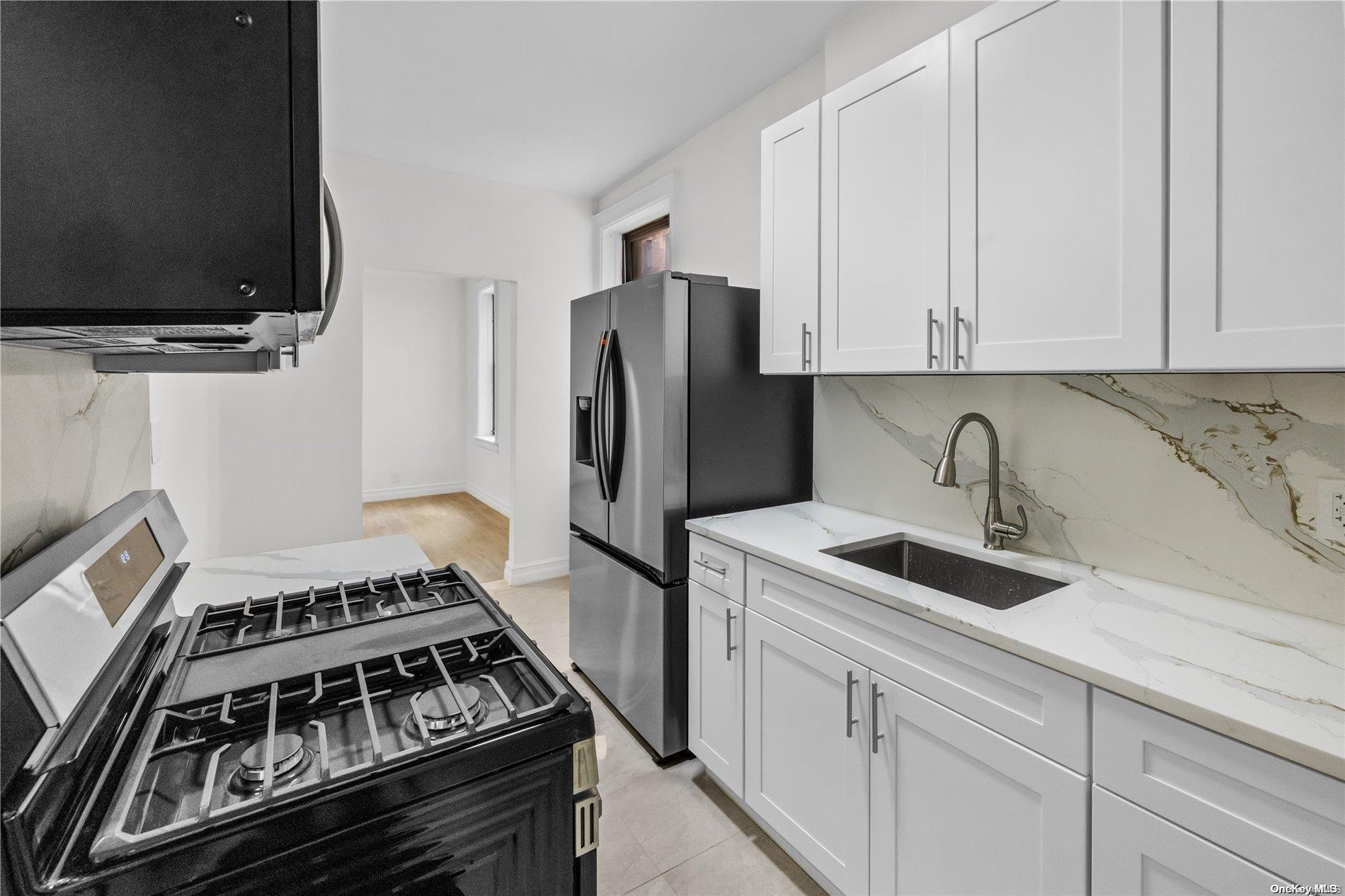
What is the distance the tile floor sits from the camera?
1720 millimetres

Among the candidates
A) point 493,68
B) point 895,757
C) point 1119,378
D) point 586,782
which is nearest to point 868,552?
point 895,757

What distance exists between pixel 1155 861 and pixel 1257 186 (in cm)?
114

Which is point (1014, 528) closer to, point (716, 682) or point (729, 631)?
point (729, 631)

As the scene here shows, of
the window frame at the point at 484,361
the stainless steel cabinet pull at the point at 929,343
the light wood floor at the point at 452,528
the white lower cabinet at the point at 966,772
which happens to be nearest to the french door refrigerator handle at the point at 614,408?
the white lower cabinet at the point at 966,772

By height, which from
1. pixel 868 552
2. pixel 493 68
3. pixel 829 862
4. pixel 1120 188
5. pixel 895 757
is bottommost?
pixel 829 862

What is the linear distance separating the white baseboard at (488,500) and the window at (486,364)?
0.62 meters

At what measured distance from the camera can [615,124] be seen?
128 inches

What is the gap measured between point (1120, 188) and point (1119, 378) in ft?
1.68

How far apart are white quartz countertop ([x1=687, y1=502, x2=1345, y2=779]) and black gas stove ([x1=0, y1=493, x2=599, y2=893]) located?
2.73ft

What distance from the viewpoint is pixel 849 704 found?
1526mm

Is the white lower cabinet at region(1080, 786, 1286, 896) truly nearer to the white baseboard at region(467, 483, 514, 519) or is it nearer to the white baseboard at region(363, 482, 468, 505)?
the white baseboard at region(467, 483, 514, 519)

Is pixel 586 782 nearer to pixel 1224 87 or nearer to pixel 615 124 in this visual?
pixel 1224 87

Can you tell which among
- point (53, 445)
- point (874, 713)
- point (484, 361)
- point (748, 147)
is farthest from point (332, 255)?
point (484, 361)

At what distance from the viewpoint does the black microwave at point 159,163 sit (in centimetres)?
46
